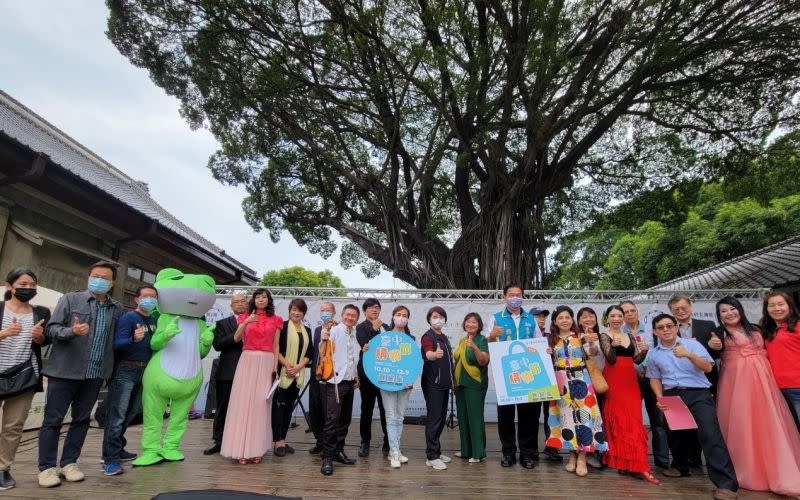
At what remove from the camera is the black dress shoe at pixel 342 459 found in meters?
4.02

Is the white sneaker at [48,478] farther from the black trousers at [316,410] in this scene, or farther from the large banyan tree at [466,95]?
the large banyan tree at [466,95]

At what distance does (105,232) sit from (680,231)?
68.5ft

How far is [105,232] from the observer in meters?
7.61

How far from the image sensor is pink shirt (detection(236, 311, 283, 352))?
4.09 meters

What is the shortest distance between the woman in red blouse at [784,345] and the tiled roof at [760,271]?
552 centimetres

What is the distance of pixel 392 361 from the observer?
13.4ft

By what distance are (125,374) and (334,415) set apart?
75.1 inches

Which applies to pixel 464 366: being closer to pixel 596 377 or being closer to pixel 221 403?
pixel 596 377

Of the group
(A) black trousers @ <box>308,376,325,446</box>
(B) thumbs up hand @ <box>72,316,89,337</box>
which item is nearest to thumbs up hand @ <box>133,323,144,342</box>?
(B) thumbs up hand @ <box>72,316,89,337</box>

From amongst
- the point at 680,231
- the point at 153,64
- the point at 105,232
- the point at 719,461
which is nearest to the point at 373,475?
the point at 719,461

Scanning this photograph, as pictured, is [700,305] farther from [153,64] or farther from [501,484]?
[153,64]

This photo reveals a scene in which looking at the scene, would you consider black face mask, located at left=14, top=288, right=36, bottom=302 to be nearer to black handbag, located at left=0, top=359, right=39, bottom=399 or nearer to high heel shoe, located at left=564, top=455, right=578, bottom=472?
black handbag, located at left=0, top=359, right=39, bottom=399

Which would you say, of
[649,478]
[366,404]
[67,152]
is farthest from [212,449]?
[67,152]

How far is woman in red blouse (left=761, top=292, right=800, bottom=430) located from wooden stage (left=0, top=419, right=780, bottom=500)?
834mm
